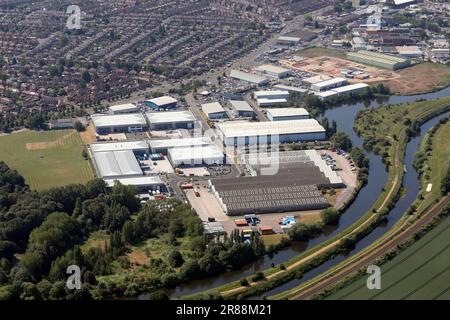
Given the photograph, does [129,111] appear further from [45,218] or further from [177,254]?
[177,254]

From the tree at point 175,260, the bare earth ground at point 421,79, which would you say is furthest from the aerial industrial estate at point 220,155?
the bare earth ground at point 421,79

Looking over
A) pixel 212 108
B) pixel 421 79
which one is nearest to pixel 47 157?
pixel 212 108

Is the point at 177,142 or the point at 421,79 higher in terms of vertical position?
the point at 177,142

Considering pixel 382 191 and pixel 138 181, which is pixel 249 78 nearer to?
pixel 138 181

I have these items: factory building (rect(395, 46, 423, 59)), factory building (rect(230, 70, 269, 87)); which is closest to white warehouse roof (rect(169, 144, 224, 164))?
factory building (rect(230, 70, 269, 87))

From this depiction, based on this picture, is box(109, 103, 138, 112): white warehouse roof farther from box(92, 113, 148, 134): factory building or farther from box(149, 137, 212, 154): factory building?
box(149, 137, 212, 154): factory building

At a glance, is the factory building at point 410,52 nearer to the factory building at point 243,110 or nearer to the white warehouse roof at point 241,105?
the white warehouse roof at point 241,105
